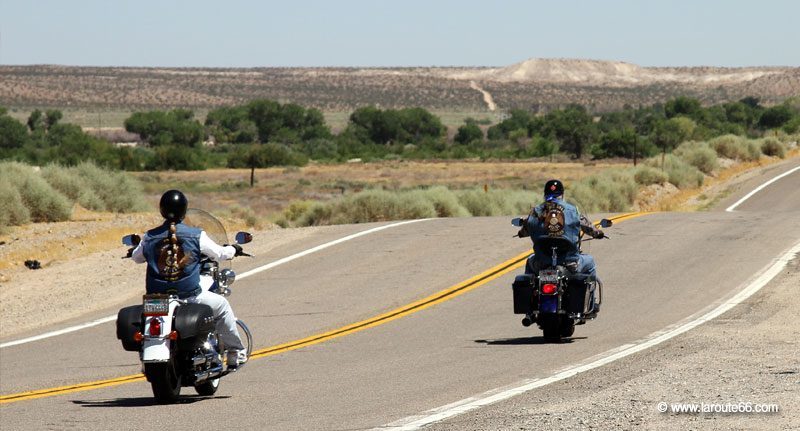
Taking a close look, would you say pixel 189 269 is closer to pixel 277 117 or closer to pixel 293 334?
pixel 293 334

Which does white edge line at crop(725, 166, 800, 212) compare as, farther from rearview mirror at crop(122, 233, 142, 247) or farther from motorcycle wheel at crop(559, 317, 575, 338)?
rearview mirror at crop(122, 233, 142, 247)

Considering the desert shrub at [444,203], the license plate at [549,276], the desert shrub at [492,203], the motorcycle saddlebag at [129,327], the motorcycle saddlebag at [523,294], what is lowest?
the desert shrub at [492,203]

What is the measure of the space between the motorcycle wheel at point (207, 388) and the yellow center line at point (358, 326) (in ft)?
5.97

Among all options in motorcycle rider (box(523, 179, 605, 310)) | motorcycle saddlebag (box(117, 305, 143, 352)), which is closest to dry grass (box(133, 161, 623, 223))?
motorcycle rider (box(523, 179, 605, 310))

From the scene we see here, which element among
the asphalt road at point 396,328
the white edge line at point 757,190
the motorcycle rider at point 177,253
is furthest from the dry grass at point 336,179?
the motorcycle rider at point 177,253

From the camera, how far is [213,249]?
1093 centimetres

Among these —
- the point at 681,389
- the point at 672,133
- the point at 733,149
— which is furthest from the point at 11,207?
the point at 672,133

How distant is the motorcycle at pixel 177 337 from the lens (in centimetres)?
1035

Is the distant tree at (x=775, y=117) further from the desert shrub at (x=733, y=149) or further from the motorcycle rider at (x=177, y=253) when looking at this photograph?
the motorcycle rider at (x=177, y=253)

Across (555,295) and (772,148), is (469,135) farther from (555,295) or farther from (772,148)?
(555,295)

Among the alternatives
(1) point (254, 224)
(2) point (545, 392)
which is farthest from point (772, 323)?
(1) point (254, 224)

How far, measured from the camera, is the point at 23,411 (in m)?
11.4

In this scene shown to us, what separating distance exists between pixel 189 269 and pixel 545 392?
124 inches

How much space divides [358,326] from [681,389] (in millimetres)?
7333
